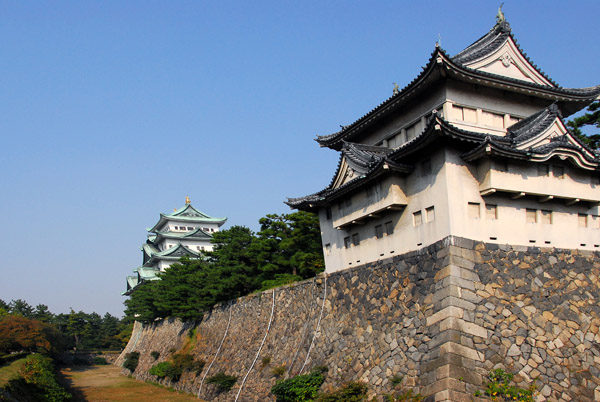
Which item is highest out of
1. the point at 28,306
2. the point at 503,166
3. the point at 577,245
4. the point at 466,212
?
the point at 503,166

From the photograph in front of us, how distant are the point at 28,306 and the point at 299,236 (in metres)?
68.2

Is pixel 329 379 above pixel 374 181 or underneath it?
underneath

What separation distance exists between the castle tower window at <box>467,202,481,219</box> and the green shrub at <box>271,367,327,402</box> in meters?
7.33

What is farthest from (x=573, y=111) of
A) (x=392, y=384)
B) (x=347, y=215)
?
(x=392, y=384)

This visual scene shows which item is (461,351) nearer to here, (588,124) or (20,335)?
(588,124)

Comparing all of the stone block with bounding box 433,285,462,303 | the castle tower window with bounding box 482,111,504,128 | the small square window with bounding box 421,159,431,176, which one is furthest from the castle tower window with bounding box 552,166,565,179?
the stone block with bounding box 433,285,462,303

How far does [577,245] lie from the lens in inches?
661

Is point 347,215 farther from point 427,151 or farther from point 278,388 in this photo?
point 278,388

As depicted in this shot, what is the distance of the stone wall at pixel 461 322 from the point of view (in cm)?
1377

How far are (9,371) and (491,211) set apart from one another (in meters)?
24.2

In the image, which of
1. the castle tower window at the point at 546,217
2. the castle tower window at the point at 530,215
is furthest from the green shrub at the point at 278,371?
the castle tower window at the point at 546,217

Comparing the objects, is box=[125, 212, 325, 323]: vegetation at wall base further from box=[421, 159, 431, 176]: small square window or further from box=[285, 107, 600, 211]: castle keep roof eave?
box=[421, 159, 431, 176]: small square window

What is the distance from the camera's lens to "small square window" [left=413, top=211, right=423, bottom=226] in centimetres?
1633

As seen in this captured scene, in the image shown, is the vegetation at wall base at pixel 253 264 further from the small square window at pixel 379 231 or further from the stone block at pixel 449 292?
the stone block at pixel 449 292
